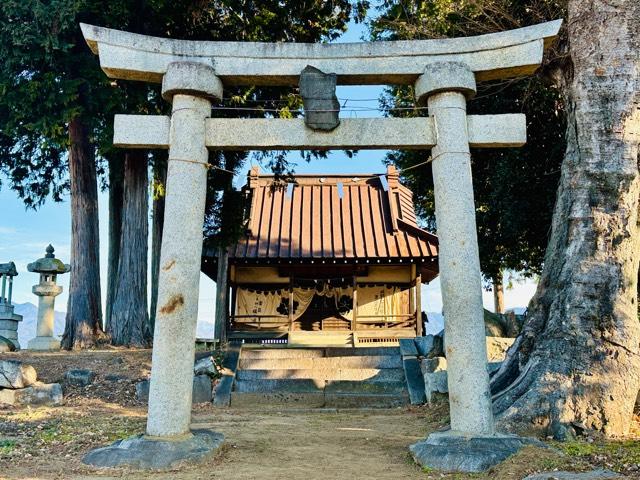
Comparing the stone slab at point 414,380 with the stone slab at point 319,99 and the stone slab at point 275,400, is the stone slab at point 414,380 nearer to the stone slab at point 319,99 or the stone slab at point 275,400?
the stone slab at point 275,400

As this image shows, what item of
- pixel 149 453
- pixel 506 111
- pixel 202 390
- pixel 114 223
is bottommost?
pixel 149 453

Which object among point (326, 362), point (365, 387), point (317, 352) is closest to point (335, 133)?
point (365, 387)

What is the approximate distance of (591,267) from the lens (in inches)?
298

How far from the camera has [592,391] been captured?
278 inches

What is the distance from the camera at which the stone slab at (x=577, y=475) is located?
476cm

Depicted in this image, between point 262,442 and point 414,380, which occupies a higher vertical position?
point 414,380

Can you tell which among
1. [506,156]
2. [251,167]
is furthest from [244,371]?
[251,167]

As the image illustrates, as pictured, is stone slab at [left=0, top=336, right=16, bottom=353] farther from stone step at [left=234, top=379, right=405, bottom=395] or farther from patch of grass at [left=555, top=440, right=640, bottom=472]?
patch of grass at [left=555, top=440, right=640, bottom=472]

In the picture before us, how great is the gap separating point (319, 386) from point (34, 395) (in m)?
5.13

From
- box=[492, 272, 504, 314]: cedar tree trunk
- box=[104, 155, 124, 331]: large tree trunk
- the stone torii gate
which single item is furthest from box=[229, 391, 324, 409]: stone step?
box=[492, 272, 504, 314]: cedar tree trunk

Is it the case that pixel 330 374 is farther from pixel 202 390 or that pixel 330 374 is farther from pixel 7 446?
pixel 7 446

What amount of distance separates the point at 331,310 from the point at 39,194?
9938 millimetres

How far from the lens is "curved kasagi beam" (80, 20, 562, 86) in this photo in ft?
22.6

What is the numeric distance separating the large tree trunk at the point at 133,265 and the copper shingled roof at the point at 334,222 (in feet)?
13.4
